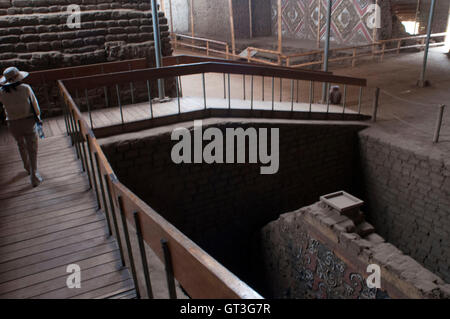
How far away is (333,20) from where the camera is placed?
16.9 m

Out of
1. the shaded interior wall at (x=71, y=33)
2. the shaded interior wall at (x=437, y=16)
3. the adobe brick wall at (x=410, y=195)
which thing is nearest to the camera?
the adobe brick wall at (x=410, y=195)

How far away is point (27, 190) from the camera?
4.55 m

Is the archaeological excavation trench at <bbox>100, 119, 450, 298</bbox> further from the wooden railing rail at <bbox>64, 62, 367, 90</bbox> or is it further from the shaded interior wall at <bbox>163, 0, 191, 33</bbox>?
the shaded interior wall at <bbox>163, 0, 191, 33</bbox>

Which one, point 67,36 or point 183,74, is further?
point 67,36

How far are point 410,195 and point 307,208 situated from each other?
250cm

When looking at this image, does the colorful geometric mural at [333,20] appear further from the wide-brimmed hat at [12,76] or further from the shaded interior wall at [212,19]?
the wide-brimmed hat at [12,76]

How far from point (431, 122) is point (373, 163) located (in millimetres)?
1708

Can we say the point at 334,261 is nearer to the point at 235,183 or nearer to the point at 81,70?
the point at 235,183

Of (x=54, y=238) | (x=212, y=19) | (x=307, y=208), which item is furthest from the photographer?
(x=212, y=19)

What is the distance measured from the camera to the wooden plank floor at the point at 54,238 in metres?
3.01

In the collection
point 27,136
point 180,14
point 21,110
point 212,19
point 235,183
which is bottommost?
point 235,183

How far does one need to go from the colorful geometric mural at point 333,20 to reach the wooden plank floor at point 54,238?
1439cm

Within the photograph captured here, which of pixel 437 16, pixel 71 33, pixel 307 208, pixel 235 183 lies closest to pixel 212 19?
pixel 437 16

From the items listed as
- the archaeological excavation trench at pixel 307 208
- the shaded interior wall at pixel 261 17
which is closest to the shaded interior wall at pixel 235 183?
the archaeological excavation trench at pixel 307 208
